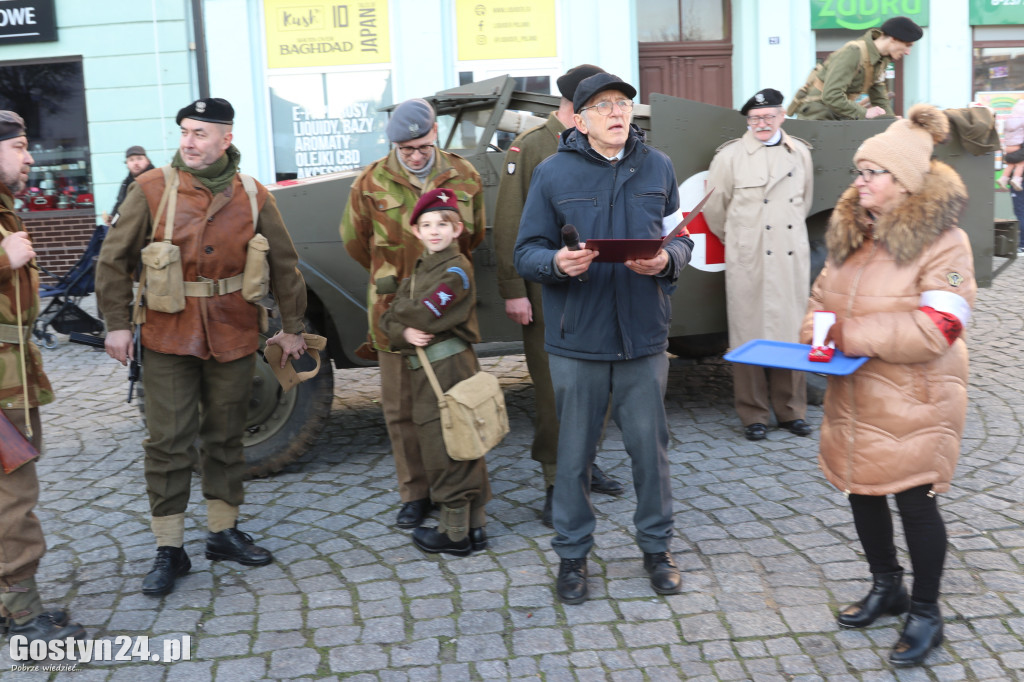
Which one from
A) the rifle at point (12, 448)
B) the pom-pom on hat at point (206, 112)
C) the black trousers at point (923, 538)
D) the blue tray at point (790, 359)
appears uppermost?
the pom-pom on hat at point (206, 112)

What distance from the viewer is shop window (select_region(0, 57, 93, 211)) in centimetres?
1181

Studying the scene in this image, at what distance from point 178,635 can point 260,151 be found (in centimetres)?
907

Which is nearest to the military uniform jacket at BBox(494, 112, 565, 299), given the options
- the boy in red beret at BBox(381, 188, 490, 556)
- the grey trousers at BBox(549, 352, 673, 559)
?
the boy in red beret at BBox(381, 188, 490, 556)

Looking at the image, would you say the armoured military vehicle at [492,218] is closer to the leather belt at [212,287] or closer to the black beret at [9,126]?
the leather belt at [212,287]

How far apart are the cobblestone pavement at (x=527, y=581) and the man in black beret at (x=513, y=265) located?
0.36m

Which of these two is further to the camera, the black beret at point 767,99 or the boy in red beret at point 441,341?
the black beret at point 767,99

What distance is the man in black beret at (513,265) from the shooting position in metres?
4.20

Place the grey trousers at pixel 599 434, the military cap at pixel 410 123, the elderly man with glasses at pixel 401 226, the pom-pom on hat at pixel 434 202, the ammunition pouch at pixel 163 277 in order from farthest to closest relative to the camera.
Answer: the elderly man with glasses at pixel 401 226, the military cap at pixel 410 123, the pom-pom on hat at pixel 434 202, the ammunition pouch at pixel 163 277, the grey trousers at pixel 599 434

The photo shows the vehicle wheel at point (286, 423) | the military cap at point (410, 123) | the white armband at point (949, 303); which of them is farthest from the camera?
the vehicle wheel at point (286, 423)

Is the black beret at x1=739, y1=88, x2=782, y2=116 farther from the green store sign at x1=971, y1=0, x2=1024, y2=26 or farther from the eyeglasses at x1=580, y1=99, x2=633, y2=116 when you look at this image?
the green store sign at x1=971, y1=0, x2=1024, y2=26

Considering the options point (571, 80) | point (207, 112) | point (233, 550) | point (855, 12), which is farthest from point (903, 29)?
point (855, 12)

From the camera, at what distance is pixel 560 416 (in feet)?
11.8

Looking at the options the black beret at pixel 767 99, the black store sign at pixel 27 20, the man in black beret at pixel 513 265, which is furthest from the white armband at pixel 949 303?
the black store sign at pixel 27 20

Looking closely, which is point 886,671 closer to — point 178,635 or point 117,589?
point 178,635
